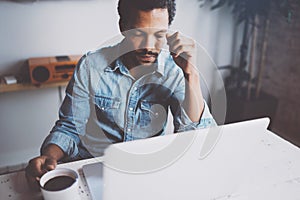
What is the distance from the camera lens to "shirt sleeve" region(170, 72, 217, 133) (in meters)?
1.16

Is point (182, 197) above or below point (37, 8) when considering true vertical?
below

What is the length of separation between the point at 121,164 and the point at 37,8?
1297 millimetres

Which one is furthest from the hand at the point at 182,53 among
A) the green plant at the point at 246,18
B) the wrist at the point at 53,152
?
the green plant at the point at 246,18

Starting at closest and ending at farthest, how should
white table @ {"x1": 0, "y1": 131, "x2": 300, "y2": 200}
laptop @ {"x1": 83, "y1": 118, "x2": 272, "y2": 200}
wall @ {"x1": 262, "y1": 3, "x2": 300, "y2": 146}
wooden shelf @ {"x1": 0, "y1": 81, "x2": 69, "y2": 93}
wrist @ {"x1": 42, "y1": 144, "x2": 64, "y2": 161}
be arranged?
1. laptop @ {"x1": 83, "y1": 118, "x2": 272, "y2": 200}
2. white table @ {"x1": 0, "y1": 131, "x2": 300, "y2": 200}
3. wrist @ {"x1": 42, "y1": 144, "x2": 64, "y2": 161}
4. wooden shelf @ {"x1": 0, "y1": 81, "x2": 69, "y2": 93}
5. wall @ {"x1": 262, "y1": 3, "x2": 300, "y2": 146}

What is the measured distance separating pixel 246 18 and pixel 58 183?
180 centimetres

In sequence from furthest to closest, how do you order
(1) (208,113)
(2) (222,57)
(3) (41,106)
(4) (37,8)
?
(2) (222,57) → (3) (41,106) → (4) (37,8) → (1) (208,113)

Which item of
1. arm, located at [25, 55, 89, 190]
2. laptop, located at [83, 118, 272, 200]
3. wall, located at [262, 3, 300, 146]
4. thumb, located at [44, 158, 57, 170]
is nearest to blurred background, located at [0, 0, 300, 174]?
wall, located at [262, 3, 300, 146]

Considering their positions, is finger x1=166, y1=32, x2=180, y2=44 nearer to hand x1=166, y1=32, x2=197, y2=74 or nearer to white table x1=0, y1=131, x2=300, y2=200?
hand x1=166, y1=32, x2=197, y2=74

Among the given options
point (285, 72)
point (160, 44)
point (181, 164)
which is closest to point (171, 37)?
point (160, 44)

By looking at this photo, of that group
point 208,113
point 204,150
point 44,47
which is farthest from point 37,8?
point 204,150

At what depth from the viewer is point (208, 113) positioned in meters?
1.20

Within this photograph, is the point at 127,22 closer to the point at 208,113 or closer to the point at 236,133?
the point at 208,113

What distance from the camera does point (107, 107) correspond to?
1.16 m

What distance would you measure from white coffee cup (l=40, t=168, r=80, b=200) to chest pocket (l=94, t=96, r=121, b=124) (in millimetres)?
361
